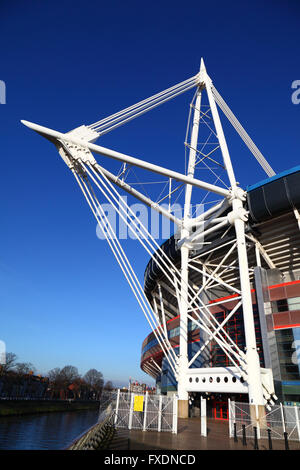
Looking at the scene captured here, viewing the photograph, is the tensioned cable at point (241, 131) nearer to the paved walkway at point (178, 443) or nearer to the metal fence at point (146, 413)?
the metal fence at point (146, 413)

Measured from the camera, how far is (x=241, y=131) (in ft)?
84.1

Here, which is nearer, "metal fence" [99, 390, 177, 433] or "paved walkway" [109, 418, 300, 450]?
"paved walkway" [109, 418, 300, 450]

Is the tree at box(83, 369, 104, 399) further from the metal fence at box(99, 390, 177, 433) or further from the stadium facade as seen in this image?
the metal fence at box(99, 390, 177, 433)

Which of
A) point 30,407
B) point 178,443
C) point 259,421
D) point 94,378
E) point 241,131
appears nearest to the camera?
point 178,443

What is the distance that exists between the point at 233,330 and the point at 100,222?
15414 mm

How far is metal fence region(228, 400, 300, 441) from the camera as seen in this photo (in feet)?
44.0

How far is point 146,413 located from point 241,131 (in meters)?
22.9

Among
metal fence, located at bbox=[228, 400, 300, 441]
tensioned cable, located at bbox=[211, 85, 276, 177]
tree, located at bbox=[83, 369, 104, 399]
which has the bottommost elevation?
metal fence, located at bbox=[228, 400, 300, 441]

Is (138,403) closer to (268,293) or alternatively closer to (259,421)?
(259,421)

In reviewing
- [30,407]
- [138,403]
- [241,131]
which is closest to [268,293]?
[138,403]

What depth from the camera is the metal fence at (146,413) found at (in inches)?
537

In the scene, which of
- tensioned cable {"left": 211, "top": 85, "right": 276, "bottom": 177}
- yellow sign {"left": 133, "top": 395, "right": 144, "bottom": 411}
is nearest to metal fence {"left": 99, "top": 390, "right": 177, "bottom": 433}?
yellow sign {"left": 133, "top": 395, "right": 144, "bottom": 411}

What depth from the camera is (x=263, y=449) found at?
10.2 m

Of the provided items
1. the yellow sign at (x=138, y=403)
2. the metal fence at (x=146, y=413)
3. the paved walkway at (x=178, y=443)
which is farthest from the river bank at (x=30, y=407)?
the paved walkway at (x=178, y=443)
